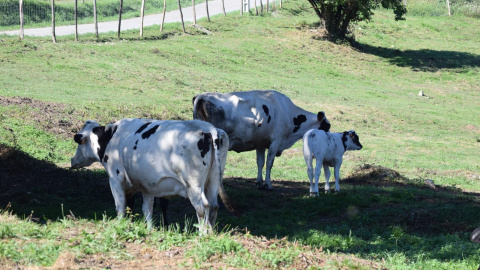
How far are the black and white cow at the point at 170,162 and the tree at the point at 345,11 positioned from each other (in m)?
37.4

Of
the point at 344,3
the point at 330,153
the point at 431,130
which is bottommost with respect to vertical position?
the point at 431,130

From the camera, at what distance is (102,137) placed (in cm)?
1264

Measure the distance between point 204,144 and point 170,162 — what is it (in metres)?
0.67

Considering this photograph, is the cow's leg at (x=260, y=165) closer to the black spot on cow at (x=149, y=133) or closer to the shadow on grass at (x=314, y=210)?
the shadow on grass at (x=314, y=210)

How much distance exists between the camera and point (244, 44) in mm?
46781

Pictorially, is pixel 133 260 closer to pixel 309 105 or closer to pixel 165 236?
pixel 165 236

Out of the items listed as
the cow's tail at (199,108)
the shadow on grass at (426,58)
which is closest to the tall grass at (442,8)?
the shadow on grass at (426,58)

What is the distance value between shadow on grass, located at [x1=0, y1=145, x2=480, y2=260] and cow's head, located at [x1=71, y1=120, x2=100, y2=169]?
116 centimetres

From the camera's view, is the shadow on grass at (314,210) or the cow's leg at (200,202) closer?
the cow's leg at (200,202)

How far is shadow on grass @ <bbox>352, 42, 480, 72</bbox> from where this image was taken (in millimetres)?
49812

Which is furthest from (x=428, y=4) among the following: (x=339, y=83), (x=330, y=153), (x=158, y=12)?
(x=330, y=153)

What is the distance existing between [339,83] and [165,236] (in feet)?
113

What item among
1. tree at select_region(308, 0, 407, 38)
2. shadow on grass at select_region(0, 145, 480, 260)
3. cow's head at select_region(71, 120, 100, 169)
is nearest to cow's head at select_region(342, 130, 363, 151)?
shadow on grass at select_region(0, 145, 480, 260)

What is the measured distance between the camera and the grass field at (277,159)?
8.84 m
